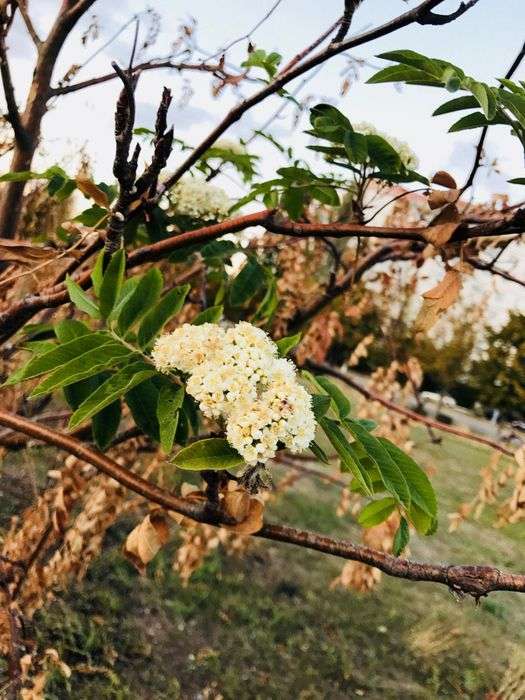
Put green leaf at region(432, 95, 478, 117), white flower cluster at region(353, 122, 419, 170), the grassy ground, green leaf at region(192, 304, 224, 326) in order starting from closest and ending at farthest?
1. green leaf at region(432, 95, 478, 117)
2. green leaf at region(192, 304, 224, 326)
3. white flower cluster at region(353, 122, 419, 170)
4. the grassy ground

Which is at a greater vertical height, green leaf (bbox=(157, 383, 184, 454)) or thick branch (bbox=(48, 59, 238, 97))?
thick branch (bbox=(48, 59, 238, 97))

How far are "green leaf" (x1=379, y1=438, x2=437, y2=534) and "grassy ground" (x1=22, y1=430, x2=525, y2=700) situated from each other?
226 centimetres

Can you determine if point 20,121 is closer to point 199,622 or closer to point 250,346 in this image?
point 250,346

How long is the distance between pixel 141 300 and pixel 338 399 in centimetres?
34

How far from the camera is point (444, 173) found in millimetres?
879

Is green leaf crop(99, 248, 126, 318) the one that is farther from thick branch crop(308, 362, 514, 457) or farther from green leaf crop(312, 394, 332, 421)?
thick branch crop(308, 362, 514, 457)

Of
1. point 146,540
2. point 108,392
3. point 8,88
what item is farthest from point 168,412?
point 8,88

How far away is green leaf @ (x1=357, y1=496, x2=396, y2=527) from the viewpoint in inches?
37.1

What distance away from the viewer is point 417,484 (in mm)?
791

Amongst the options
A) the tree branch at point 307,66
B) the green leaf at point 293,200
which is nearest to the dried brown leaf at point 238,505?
the tree branch at point 307,66

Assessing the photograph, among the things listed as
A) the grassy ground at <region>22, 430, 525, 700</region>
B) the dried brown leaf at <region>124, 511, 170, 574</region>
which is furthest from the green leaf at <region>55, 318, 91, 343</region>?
the grassy ground at <region>22, 430, 525, 700</region>

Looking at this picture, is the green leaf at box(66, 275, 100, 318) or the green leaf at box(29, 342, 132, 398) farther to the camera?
the green leaf at box(66, 275, 100, 318)

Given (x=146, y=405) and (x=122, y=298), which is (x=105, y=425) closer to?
(x=146, y=405)

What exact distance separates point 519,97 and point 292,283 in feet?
8.42
